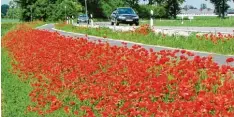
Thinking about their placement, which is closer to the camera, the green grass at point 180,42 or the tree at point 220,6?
the green grass at point 180,42

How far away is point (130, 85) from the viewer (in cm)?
827

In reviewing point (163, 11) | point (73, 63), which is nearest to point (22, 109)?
point (73, 63)

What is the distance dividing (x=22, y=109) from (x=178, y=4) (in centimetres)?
11152

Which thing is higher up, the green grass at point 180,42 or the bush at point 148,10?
the bush at point 148,10

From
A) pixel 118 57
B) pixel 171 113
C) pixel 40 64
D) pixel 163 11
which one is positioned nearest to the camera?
pixel 171 113

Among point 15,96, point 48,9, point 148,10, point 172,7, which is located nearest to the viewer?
point 15,96

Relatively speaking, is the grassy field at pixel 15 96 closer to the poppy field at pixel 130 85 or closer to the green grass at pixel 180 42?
the poppy field at pixel 130 85

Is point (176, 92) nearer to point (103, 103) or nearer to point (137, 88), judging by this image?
point (137, 88)

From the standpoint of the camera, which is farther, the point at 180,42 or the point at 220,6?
the point at 220,6

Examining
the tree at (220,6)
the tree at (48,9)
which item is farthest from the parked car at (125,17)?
the tree at (220,6)

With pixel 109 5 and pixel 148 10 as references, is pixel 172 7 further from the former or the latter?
pixel 109 5

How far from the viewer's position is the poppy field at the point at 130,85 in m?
6.52

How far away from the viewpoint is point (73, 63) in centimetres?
1205

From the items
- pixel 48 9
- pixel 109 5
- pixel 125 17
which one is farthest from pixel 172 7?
pixel 125 17
